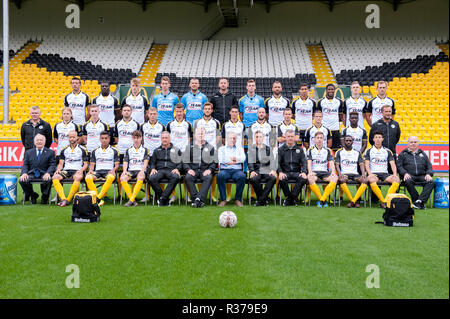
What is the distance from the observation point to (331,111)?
31.8 ft

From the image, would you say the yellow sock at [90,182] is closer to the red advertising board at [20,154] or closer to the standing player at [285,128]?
the standing player at [285,128]

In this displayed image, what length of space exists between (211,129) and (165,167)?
1.23 m

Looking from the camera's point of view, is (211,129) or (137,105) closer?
(211,129)

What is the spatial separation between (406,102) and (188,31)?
1303 cm

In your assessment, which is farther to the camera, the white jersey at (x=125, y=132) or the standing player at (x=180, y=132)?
the white jersey at (x=125, y=132)

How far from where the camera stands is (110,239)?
5.44 meters

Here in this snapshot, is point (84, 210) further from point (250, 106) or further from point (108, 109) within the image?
point (250, 106)

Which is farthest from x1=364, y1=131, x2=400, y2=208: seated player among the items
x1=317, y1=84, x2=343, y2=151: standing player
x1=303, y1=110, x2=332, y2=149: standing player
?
x1=317, y1=84, x2=343, y2=151: standing player

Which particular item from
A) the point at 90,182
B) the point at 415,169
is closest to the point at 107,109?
the point at 90,182

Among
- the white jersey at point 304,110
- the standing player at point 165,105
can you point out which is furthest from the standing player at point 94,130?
the white jersey at point 304,110

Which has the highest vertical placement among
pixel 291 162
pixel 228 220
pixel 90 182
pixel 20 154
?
pixel 20 154

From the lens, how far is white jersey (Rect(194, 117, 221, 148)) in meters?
9.01

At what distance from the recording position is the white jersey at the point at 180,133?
29.6 ft

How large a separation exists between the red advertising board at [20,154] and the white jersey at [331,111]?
18.2 feet
